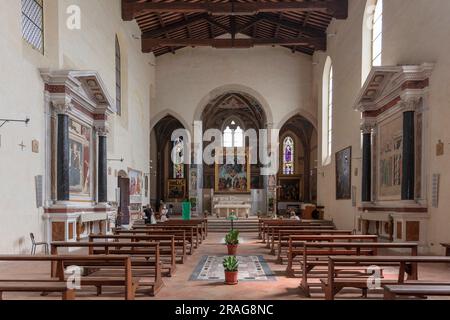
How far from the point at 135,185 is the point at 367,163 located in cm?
1158

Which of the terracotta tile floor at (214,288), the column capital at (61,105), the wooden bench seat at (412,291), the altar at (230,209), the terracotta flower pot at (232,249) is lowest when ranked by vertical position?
the altar at (230,209)

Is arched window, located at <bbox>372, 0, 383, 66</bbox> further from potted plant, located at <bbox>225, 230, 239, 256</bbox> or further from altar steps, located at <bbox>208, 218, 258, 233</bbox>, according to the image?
altar steps, located at <bbox>208, 218, 258, 233</bbox>

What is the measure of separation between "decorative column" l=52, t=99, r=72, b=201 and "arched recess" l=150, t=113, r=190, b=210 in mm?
19344

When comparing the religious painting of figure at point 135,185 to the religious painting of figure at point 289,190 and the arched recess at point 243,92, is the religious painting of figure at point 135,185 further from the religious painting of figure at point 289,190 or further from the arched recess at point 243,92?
the religious painting of figure at point 289,190

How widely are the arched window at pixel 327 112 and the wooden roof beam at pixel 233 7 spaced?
4078mm

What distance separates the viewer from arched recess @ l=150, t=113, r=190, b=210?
31.2 metres

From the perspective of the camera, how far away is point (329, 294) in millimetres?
5402

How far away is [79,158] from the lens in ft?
44.1

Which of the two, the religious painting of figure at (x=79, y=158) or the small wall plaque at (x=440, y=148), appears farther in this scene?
the religious painting of figure at (x=79, y=158)

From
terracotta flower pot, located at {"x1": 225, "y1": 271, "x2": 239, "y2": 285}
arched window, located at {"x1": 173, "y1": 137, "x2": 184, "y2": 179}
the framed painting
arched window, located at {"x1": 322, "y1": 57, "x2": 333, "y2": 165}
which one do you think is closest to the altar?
arched window, located at {"x1": 322, "y1": 57, "x2": 333, "y2": 165}

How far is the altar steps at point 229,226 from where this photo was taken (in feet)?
65.4

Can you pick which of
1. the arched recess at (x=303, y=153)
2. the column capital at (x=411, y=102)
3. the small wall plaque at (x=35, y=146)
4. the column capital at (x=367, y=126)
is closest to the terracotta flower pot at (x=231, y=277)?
the small wall plaque at (x=35, y=146)
